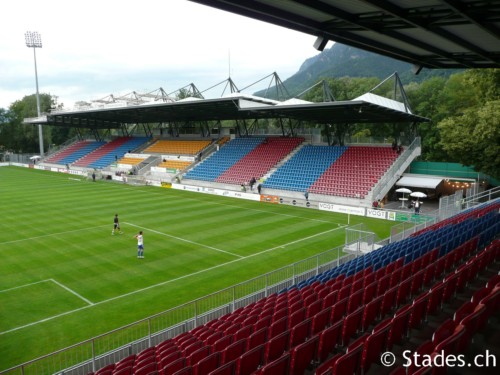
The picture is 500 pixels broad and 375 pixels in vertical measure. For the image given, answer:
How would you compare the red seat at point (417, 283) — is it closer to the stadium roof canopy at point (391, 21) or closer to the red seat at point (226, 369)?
the red seat at point (226, 369)

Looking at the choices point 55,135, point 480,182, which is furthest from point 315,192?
point 55,135

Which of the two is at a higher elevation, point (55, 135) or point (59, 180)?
point (55, 135)

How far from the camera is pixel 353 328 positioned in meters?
7.84

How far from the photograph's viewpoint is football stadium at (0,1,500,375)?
283 inches

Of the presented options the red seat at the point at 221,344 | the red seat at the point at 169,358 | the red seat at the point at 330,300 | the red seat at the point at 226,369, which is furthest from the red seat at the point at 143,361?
the red seat at the point at 330,300

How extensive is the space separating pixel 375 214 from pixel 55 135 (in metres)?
88.5

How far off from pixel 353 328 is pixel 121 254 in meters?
15.1

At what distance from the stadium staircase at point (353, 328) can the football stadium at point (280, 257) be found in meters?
0.04

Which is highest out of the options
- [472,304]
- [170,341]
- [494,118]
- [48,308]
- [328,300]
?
[494,118]

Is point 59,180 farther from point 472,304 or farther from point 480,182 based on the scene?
point 472,304

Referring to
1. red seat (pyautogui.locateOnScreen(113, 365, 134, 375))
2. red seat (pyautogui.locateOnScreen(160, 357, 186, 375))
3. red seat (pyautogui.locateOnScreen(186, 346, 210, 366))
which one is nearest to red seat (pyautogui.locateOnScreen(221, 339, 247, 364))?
red seat (pyautogui.locateOnScreen(186, 346, 210, 366))

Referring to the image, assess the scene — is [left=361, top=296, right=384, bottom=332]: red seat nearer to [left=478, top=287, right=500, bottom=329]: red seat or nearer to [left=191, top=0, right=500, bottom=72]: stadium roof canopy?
[left=478, top=287, right=500, bottom=329]: red seat

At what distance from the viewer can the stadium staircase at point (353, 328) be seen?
598 cm

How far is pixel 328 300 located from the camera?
9.66 metres
